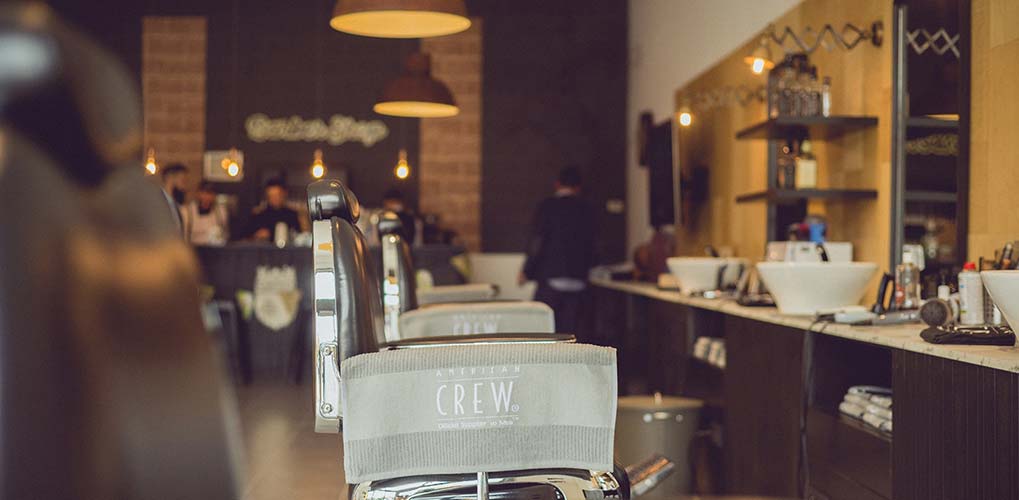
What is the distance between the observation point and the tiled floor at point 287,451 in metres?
4.01

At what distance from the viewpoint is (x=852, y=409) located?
2.97m

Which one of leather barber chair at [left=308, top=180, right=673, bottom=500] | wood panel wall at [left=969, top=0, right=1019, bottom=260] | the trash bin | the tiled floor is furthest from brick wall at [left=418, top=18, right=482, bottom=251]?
leather barber chair at [left=308, top=180, right=673, bottom=500]

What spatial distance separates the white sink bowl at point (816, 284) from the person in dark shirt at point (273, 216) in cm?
596

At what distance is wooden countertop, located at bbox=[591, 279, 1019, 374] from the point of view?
6.54 feet

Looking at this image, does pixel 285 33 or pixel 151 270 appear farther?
pixel 285 33

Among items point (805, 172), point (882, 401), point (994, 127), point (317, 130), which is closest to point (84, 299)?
point (882, 401)

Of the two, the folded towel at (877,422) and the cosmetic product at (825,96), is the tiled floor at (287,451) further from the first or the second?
Result: the cosmetic product at (825,96)

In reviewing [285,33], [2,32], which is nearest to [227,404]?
[2,32]

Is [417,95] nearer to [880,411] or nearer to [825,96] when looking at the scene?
[825,96]

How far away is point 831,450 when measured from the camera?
2.99 m

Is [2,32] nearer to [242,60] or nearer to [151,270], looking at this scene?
A: [151,270]

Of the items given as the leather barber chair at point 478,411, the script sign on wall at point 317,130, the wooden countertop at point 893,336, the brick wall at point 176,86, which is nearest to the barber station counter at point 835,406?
the wooden countertop at point 893,336

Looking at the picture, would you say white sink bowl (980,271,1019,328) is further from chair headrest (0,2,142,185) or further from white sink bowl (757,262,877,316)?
chair headrest (0,2,142,185)

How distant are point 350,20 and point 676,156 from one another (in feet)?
9.63
